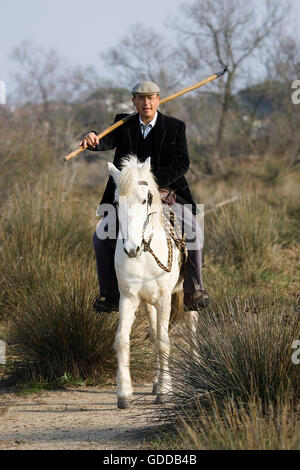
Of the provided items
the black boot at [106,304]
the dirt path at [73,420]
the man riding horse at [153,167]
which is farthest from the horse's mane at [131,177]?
the dirt path at [73,420]

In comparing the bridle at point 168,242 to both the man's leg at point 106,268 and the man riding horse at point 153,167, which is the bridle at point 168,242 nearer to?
the man riding horse at point 153,167

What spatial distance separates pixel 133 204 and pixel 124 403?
1.54 meters

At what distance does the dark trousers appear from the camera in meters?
5.80

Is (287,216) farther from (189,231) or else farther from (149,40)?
(149,40)

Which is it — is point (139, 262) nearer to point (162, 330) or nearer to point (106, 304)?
point (162, 330)

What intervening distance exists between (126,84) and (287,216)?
8.77 meters

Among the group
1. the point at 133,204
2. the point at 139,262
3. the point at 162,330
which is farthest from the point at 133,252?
the point at 162,330

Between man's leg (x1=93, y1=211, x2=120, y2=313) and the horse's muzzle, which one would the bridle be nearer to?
the horse's muzzle

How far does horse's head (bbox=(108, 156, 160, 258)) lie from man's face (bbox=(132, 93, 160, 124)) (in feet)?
2.56

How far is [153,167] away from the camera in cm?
592

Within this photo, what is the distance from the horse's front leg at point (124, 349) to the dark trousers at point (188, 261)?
50 cm

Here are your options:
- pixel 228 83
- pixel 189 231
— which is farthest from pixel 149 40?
pixel 189 231
